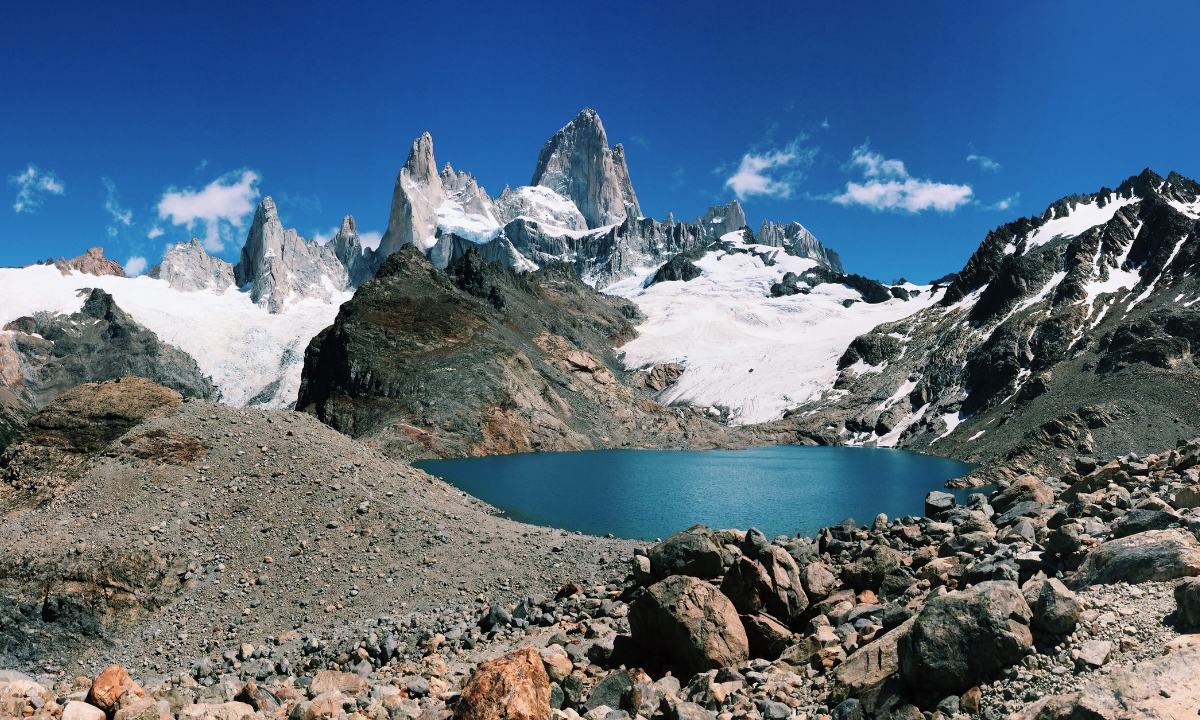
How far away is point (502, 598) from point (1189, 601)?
15.1 m

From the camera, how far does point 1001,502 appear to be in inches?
830

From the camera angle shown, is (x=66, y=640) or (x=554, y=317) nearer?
(x=66, y=640)

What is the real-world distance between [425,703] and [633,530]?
23305 millimetres

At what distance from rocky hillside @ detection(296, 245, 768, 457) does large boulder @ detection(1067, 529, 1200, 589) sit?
74101 millimetres

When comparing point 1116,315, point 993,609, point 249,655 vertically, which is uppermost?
point 1116,315

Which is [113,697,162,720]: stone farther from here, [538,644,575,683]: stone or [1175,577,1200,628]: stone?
[1175,577,1200,628]: stone

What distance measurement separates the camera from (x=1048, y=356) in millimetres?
98250

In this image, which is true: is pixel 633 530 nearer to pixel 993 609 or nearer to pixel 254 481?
pixel 254 481

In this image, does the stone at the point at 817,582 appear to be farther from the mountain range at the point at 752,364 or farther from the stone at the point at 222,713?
the mountain range at the point at 752,364

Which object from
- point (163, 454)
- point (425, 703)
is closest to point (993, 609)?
point (425, 703)

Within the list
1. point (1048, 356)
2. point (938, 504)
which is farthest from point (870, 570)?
point (1048, 356)

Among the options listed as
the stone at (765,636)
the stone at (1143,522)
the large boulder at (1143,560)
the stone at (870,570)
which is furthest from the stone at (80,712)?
the stone at (1143,522)

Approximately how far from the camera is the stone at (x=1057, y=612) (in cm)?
830

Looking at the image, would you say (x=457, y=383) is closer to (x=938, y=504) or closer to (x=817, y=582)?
(x=938, y=504)
